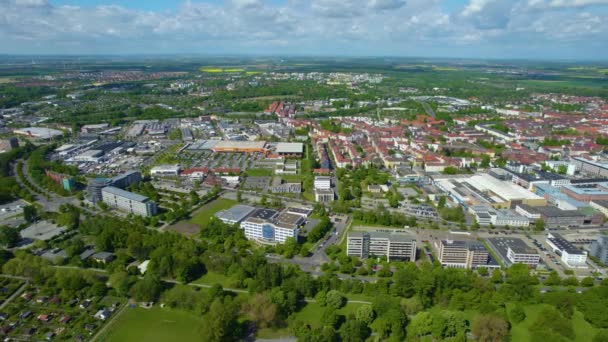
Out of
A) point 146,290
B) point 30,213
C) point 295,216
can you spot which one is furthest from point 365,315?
point 30,213

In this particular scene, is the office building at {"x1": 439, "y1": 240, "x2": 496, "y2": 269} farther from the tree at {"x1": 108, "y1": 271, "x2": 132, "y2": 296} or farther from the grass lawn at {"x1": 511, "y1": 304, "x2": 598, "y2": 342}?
the tree at {"x1": 108, "y1": 271, "x2": 132, "y2": 296}

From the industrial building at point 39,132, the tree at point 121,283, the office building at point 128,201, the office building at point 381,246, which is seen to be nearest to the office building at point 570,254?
Result: the office building at point 381,246

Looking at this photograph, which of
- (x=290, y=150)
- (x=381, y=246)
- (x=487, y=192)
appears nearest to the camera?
(x=381, y=246)

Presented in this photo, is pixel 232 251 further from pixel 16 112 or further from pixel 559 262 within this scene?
pixel 16 112

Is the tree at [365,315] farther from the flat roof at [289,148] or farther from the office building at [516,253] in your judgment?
the flat roof at [289,148]

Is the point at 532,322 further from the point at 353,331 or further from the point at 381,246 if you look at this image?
the point at 353,331

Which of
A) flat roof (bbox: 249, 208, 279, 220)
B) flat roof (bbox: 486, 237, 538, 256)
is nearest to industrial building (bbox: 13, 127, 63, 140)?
flat roof (bbox: 249, 208, 279, 220)

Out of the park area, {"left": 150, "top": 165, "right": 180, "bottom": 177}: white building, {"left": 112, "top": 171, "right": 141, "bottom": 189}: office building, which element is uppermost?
{"left": 112, "top": 171, "right": 141, "bottom": 189}: office building
